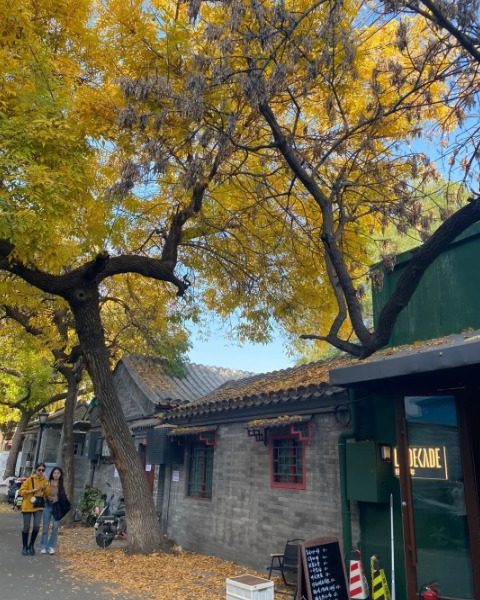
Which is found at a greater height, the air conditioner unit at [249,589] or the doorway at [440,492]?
the doorway at [440,492]

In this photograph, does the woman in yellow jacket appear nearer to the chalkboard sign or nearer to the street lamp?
the chalkboard sign

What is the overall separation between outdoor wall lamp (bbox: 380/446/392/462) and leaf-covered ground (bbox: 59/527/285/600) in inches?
119

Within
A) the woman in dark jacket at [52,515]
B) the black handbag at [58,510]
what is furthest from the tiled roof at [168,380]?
the black handbag at [58,510]

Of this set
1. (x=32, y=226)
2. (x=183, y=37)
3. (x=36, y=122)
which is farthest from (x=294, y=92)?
(x=32, y=226)

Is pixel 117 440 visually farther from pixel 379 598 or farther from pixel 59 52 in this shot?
pixel 59 52

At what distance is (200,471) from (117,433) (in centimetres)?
276

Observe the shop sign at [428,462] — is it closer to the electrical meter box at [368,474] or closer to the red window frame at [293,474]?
the electrical meter box at [368,474]

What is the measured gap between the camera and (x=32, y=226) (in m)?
7.58

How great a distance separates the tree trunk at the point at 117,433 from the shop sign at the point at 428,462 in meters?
6.02

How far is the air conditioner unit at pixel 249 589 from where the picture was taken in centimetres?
562

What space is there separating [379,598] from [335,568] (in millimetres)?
704

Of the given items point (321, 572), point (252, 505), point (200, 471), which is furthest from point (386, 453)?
point (200, 471)

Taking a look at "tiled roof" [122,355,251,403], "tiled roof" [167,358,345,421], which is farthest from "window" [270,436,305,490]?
"tiled roof" [122,355,251,403]

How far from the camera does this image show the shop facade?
588cm
